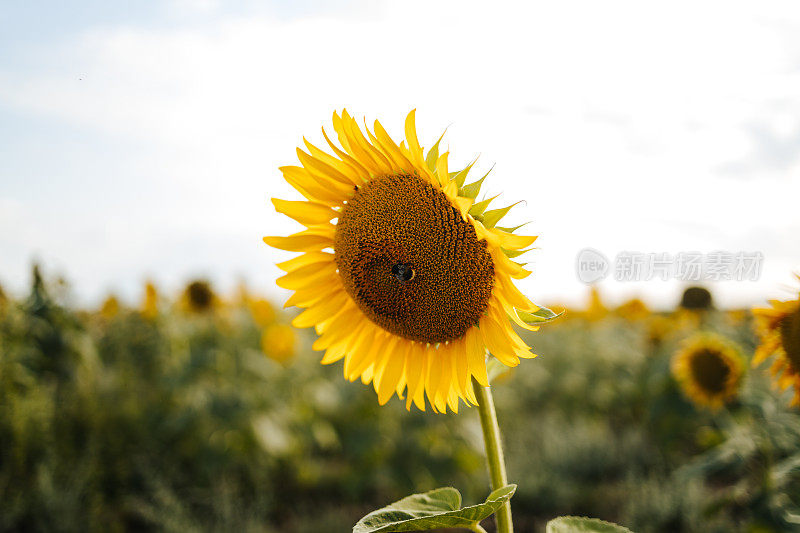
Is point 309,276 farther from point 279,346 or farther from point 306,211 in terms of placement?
point 279,346

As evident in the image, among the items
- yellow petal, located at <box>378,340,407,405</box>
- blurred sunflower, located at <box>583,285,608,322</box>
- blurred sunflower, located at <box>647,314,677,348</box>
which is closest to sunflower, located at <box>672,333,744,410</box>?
blurred sunflower, located at <box>647,314,677,348</box>

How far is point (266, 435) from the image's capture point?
4.41 metres

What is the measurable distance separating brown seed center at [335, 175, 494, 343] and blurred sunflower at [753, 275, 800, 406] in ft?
4.09

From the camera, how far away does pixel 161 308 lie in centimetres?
556

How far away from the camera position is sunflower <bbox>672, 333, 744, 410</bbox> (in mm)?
3678

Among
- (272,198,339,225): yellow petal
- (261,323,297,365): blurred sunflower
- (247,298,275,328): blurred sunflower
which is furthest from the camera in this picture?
(247,298,275,328): blurred sunflower

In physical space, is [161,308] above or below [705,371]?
above

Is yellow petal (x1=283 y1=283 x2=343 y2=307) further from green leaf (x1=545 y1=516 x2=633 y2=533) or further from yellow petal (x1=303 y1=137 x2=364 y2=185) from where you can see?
green leaf (x1=545 y1=516 x2=633 y2=533)

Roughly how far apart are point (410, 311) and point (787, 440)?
2209 mm

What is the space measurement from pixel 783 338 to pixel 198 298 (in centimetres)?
472

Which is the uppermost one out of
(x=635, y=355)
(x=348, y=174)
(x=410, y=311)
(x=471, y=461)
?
(x=348, y=174)

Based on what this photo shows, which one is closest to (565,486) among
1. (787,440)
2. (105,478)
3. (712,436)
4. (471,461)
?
(471,461)

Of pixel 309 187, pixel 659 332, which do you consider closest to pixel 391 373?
pixel 309 187

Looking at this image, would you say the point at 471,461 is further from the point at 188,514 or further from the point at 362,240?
the point at 362,240
